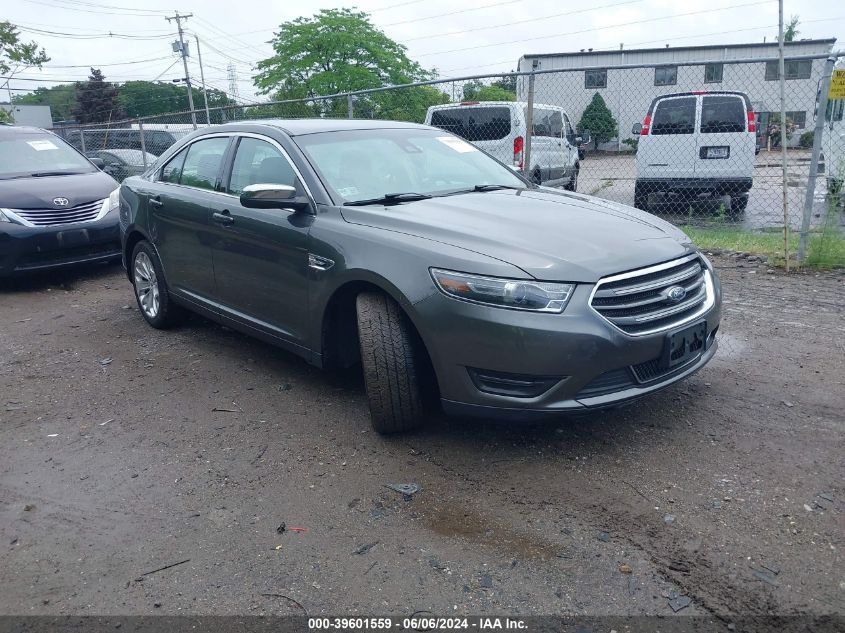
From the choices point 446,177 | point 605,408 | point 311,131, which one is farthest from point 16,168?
point 605,408

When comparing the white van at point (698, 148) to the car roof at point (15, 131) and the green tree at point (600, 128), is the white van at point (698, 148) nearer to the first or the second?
the green tree at point (600, 128)

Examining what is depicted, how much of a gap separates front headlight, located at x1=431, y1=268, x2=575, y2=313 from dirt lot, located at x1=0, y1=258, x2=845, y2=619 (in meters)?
0.83

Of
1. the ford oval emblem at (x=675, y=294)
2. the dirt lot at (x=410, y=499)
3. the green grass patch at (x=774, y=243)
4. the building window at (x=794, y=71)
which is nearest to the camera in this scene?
the dirt lot at (x=410, y=499)

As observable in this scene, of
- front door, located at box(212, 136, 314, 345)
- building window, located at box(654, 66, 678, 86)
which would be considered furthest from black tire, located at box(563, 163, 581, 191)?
building window, located at box(654, 66, 678, 86)

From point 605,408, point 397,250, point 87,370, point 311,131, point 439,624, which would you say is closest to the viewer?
point 439,624

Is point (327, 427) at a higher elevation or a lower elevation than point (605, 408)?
lower

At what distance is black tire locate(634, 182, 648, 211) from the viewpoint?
10.8 m

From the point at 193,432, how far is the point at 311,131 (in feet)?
6.59

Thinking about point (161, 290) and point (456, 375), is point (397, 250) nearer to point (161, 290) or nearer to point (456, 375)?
point (456, 375)

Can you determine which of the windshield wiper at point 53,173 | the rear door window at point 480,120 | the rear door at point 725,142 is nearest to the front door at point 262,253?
the windshield wiper at point 53,173

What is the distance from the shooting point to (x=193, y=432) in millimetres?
3963

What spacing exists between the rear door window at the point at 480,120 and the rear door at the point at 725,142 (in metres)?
3.05

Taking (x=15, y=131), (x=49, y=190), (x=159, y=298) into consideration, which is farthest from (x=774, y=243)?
(x=15, y=131)

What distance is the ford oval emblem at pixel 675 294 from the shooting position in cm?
340
